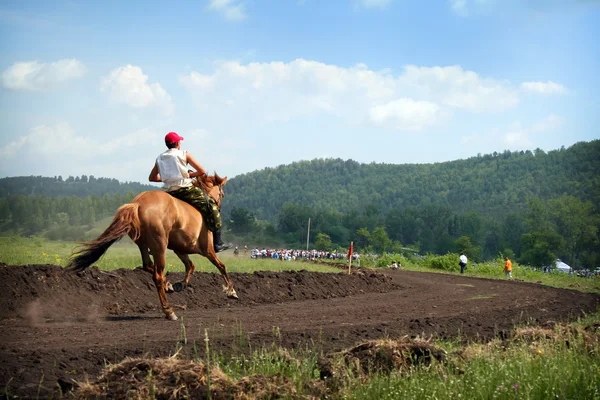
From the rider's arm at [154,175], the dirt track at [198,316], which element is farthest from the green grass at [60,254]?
the rider's arm at [154,175]

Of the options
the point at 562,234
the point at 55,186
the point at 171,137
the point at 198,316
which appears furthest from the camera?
the point at 562,234

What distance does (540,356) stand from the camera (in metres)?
7.77

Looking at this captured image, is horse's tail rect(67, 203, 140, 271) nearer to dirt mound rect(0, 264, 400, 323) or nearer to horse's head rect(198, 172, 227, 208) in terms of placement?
dirt mound rect(0, 264, 400, 323)

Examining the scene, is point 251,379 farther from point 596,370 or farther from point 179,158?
point 179,158

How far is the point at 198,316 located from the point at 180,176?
2.83 m

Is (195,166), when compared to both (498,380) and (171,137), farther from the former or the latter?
(498,380)

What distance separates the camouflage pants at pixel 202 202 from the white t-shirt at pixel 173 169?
14 centimetres

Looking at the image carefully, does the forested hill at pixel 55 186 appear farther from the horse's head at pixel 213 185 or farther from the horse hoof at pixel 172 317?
the horse hoof at pixel 172 317

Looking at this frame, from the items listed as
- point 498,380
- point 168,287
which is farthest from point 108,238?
point 498,380

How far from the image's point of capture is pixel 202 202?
522 inches

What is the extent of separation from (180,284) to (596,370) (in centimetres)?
828

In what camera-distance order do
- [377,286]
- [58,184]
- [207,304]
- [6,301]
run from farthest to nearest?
[58,184], [377,286], [207,304], [6,301]

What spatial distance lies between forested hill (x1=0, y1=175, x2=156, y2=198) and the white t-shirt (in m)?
5.95

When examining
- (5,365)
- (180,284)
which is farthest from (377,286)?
(5,365)
